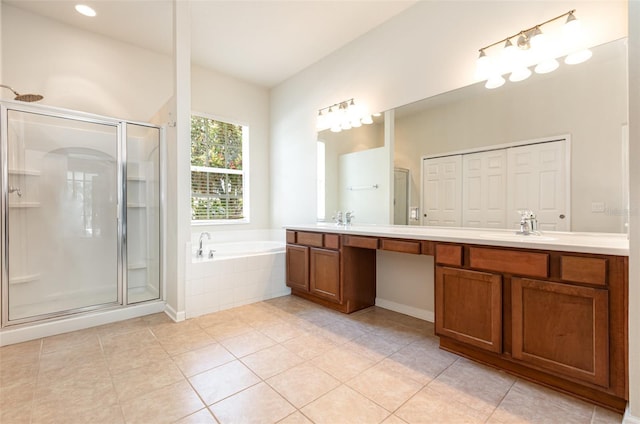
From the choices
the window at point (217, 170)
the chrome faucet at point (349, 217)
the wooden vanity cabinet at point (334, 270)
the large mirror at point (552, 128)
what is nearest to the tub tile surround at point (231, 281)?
the wooden vanity cabinet at point (334, 270)

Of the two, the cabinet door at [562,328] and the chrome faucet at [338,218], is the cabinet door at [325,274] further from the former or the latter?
the cabinet door at [562,328]

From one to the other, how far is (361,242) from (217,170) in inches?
101

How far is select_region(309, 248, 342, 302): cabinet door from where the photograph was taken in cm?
274

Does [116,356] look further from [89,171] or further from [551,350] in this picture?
[551,350]

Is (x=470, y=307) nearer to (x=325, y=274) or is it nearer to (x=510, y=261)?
(x=510, y=261)

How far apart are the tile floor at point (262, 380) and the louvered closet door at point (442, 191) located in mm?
955

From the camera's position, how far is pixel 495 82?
2156 millimetres

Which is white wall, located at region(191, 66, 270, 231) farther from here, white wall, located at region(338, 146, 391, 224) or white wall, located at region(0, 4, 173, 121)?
white wall, located at region(338, 146, 391, 224)

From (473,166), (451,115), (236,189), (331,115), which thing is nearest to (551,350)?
(473,166)

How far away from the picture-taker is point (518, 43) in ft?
6.60

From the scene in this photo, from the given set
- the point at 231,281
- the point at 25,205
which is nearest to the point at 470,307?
the point at 231,281

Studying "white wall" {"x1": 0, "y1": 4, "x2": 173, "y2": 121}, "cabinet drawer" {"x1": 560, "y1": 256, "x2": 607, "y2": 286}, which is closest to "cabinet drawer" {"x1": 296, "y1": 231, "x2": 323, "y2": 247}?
"cabinet drawer" {"x1": 560, "y1": 256, "x2": 607, "y2": 286}

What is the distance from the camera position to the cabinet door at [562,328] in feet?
4.54

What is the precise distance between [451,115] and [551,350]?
5.92 feet
